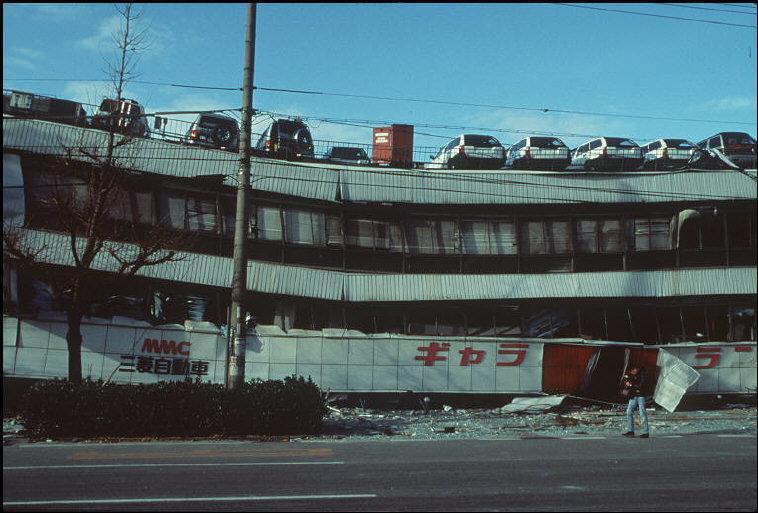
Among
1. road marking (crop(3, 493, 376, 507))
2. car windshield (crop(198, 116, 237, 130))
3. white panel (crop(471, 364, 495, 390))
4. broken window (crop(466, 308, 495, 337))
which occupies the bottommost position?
road marking (crop(3, 493, 376, 507))

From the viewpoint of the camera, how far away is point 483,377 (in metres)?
23.1

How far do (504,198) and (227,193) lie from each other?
32.8 ft

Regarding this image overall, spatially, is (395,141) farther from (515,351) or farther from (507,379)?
(507,379)

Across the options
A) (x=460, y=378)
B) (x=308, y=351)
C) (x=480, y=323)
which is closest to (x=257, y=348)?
(x=308, y=351)

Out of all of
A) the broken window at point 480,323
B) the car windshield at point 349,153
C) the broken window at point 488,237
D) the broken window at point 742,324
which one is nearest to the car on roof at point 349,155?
the car windshield at point 349,153

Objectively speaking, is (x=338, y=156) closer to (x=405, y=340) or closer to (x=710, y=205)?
(x=405, y=340)

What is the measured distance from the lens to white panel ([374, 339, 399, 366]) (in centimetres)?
2266

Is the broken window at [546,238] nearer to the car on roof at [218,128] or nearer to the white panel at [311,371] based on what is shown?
the white panel at [311,371]

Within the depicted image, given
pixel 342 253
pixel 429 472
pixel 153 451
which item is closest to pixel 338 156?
pixel 342 253

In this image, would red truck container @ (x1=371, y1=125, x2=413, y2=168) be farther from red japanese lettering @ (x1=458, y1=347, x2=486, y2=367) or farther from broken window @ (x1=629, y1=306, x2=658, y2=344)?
broken window @ (x1=629, y1=306, x2=658, y2=344)

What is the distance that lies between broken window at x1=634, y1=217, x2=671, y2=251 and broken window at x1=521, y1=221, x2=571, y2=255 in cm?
263

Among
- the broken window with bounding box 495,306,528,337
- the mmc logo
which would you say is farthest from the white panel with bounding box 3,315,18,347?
the broken window with bounding box 495,306,528,337

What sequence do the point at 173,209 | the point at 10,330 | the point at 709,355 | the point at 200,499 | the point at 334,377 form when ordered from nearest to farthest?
the point at 200,499 < the point at 10,330 < the point at 334,377 < the point at 173,209 < the point at 709,355

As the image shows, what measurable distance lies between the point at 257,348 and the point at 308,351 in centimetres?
164
